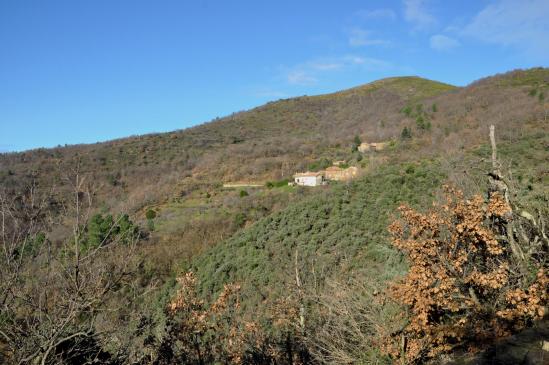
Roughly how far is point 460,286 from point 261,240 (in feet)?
51.4

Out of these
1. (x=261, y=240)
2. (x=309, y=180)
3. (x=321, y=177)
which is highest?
(x=321, y=177)

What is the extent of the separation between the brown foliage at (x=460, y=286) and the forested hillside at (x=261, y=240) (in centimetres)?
6

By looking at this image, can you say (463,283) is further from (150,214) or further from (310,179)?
(150,214)

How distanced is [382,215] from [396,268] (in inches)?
345

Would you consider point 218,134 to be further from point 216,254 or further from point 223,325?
point 223,325

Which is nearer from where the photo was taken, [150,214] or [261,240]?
[261,240]

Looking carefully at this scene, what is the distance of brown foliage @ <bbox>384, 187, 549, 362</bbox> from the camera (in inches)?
200

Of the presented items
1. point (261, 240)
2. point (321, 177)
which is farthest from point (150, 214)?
point (261, 240)

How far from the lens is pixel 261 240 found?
20.9 meters

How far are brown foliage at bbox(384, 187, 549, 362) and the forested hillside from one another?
0.06 metres

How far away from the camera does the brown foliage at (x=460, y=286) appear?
5.08 m

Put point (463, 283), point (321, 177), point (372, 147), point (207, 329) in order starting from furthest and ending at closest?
1. point (372, 147)
2. point (321, 177)
3. point (207, 329)
4. point (463, 283)

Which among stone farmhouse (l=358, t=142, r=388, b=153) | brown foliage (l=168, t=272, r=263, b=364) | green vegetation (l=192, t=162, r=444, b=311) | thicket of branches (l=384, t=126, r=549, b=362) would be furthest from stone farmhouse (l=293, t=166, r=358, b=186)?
thicket of branches (l=384, t=126, r=549, b=362)

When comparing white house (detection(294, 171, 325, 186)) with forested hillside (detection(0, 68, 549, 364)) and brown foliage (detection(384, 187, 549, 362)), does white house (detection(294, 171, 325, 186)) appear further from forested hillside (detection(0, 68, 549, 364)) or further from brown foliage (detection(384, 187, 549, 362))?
brown foliage (detection(384, 187, 549, 362))
